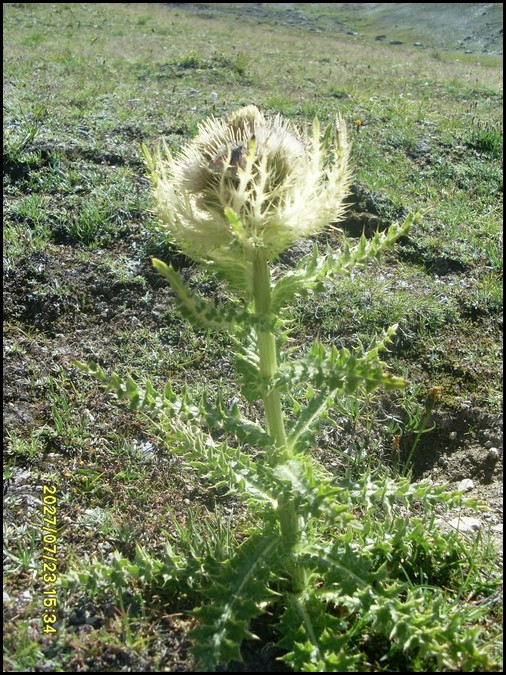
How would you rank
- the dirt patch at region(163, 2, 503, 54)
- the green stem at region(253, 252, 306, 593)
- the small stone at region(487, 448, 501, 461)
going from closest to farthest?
the green stem at region(253, 252, 306, 593) < the small stone at region(487, 448, 501, 461) < the dirt patch at region(163, 2, 503, 54)

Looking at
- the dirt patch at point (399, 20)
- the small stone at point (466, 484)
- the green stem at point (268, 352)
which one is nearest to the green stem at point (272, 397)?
the green stem at point (268, 352)

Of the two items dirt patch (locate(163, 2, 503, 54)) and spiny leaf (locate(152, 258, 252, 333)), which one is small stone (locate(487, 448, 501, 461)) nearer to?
spiny leaf (locate(152, 258, 252, 333))

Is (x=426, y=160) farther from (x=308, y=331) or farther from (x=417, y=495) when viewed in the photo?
(x=417, y=495)

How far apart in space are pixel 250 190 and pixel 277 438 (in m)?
1.10

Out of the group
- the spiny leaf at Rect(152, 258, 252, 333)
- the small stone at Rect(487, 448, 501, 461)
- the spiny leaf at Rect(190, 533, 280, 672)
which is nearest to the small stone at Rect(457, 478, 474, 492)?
the small stone at Rect(487, 448, 501, 461)

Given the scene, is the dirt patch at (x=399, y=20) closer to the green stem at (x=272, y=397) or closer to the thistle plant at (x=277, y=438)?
the thistle plant at (x=277, y=438)

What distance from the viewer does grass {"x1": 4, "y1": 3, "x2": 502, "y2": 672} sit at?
2721 millimetres

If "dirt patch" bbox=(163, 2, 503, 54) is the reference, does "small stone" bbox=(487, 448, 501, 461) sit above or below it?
below

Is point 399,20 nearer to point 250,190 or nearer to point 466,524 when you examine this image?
point 466,524

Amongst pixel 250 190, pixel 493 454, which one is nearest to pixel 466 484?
pixel 493 454

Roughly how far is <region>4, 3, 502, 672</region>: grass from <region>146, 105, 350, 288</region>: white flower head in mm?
1404

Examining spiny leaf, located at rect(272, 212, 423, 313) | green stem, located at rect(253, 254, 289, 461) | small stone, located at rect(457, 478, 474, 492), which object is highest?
spiny leaf, located at rect(272, 212, 423, 313)

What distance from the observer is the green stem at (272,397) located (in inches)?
97.9

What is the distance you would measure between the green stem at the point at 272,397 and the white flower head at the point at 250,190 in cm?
10
